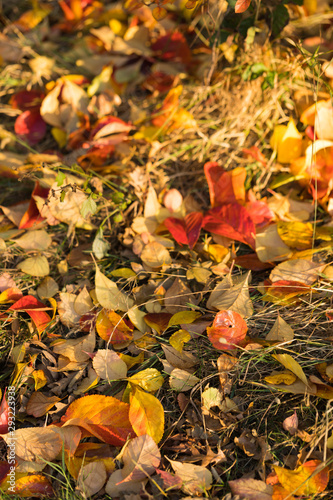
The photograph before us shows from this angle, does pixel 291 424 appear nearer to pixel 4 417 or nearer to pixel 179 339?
pixel 179 339

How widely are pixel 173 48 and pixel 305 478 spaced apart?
174cm

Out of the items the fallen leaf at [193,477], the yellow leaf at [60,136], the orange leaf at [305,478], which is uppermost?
the yellow leaf at [60,136]

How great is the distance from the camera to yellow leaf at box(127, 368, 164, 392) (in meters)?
0.96

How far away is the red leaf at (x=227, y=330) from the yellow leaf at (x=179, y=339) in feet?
0.25

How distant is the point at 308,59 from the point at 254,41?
0.86 feet

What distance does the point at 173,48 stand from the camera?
1.76 m

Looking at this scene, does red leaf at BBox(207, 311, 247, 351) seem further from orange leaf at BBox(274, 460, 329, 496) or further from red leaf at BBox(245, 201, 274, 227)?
red leaf at BBox(245, 201, 274, 227)

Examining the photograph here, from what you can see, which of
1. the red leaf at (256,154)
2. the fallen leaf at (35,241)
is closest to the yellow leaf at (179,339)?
the fallen leaf at (35,241)

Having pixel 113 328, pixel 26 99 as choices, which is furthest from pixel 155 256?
pixel 26 99

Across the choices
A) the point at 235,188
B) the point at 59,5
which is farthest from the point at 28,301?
the point at 59,5

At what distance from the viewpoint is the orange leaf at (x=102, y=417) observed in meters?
0.90

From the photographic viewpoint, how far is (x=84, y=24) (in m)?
1.96

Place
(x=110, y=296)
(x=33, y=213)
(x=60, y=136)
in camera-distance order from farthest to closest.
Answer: (x=60, y=136), (x=33, y=213), (x=110, y=296)

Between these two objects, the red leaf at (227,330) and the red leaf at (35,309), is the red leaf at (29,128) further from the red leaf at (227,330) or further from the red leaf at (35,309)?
the red leaf at (227,330)
